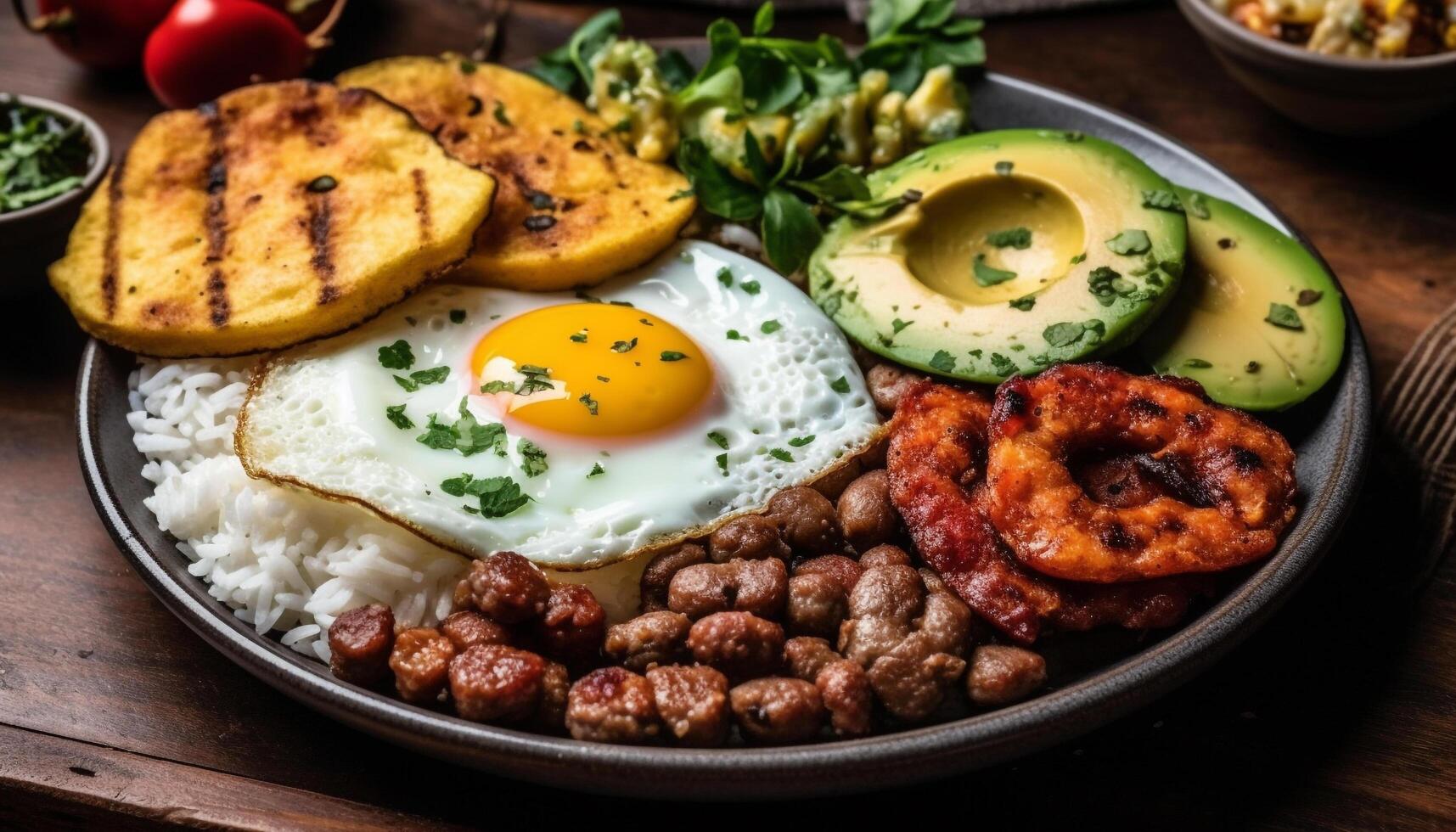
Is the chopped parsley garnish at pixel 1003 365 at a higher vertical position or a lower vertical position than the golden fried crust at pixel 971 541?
higher

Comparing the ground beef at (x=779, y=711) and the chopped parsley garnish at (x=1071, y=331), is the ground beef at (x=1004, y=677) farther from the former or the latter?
the chopped parsley garnish at (x=1071, y=331)

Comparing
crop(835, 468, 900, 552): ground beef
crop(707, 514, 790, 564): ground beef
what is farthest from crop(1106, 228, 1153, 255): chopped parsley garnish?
crop(707, 514, 790, 564): ground beef

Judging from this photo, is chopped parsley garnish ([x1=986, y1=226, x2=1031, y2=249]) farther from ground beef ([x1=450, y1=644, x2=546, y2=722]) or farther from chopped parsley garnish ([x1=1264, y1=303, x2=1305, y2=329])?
ground beef ([x1=450, y1=644, x2=546, y2=722])

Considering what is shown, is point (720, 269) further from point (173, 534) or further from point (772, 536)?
point (173, 534)

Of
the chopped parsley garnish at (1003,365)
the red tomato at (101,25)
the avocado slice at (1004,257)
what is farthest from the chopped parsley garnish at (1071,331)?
the red tomato at (101,25)

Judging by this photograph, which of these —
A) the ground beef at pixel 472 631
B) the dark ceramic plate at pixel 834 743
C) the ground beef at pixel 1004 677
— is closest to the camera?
the dark ceramic plate at pixel 834 743

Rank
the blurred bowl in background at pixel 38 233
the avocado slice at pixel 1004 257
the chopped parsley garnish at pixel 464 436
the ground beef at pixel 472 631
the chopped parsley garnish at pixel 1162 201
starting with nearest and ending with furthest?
the ground beef at pixel 472 631, the chopped parsley garnish at pixel 464 436, the avocado slice at pixel 1004 257, the chopped parsley garnish at pixel 1162 201, the blurred bowl in background at pixel 38 233
